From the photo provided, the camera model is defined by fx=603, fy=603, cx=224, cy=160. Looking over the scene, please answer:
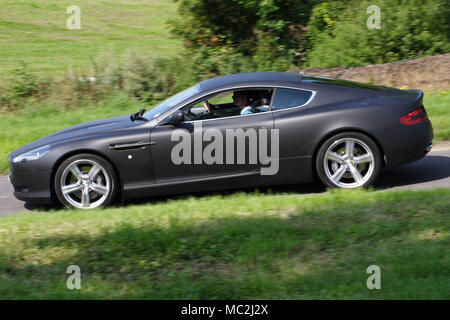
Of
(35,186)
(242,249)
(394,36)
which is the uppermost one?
(394,36)

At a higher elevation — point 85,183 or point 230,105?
point 230,105

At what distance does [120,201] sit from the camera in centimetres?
761

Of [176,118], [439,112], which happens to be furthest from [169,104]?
[439,112]

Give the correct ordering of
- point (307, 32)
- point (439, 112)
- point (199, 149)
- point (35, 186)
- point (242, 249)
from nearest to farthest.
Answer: point (242, 249) → point (199, 149) → point (35, 186) → point (439, 112) → point (307, 32)

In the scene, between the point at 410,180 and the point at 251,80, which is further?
the point at 410,180

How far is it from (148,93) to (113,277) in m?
9.44

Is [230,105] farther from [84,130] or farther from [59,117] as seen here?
[59,117]

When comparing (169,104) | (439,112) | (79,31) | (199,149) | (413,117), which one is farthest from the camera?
(79,31)

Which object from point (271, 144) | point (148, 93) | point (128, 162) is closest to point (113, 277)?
point (128, 162)

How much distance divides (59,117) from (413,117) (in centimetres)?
809

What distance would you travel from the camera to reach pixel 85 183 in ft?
23.7

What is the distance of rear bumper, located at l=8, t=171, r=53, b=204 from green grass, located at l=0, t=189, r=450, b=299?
0.72 m

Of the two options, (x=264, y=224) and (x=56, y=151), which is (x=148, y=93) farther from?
(x=264, y=224)

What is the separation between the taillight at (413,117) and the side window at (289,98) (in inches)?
46.2
